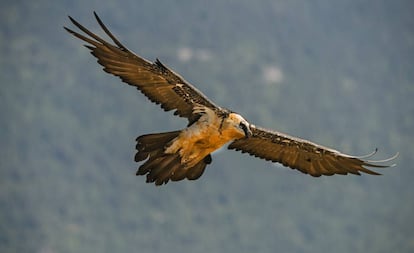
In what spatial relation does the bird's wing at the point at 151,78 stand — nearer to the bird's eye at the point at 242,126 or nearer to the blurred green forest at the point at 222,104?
the bird's eye at the point at 242,126

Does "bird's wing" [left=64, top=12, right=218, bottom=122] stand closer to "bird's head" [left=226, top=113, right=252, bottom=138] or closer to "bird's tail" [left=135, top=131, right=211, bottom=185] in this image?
"bird's head" [left=226, top=113, right=252, bottom=138]

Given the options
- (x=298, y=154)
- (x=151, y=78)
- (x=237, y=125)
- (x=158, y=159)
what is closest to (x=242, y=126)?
(x=237, y=125)

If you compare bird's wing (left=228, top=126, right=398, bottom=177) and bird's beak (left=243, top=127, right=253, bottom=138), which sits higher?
bird's wing (left=228, top=126, right=398, bottom=177)

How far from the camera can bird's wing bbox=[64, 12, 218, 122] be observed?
59.8ft

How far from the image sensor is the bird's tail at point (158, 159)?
60.6ft

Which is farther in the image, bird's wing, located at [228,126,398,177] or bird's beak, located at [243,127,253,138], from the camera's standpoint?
bird's wing, located at [228,126,398,177]

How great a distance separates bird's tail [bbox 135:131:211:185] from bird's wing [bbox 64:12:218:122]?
0.72 metres

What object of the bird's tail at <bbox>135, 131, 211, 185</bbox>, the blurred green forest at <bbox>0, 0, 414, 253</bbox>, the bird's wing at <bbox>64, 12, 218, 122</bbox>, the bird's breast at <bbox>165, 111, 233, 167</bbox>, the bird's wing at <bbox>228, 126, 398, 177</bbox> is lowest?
the bird's tail at <bbox>135, 131, 211, 185</bbox>

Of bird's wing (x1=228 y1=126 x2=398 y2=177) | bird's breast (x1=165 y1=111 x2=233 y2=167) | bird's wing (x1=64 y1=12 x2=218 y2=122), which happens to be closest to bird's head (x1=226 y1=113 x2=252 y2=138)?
bird's breast (x1=165 y1=111 x2=233 y2=167)

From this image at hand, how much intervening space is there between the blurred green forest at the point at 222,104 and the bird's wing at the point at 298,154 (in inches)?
3066

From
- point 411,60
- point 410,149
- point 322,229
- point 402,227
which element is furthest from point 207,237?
point 411,60

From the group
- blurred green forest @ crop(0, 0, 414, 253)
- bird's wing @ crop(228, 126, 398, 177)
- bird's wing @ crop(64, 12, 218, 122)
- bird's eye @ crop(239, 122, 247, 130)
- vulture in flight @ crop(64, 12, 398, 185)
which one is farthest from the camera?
blurred green forest @ crop(0, 0, 414, 253)

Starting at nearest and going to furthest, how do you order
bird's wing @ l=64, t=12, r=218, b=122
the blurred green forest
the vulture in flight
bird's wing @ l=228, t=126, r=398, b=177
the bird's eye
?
bird's wing @ l=64, t=12, r=218, b=122
the vulture in flight
the bird's eye
bird's wing @ l=228, t=126, r=398, b=177
the blurred green forest

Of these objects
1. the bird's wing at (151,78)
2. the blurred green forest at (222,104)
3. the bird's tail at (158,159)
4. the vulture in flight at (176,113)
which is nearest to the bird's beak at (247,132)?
the vulture in flight at (176,113)
